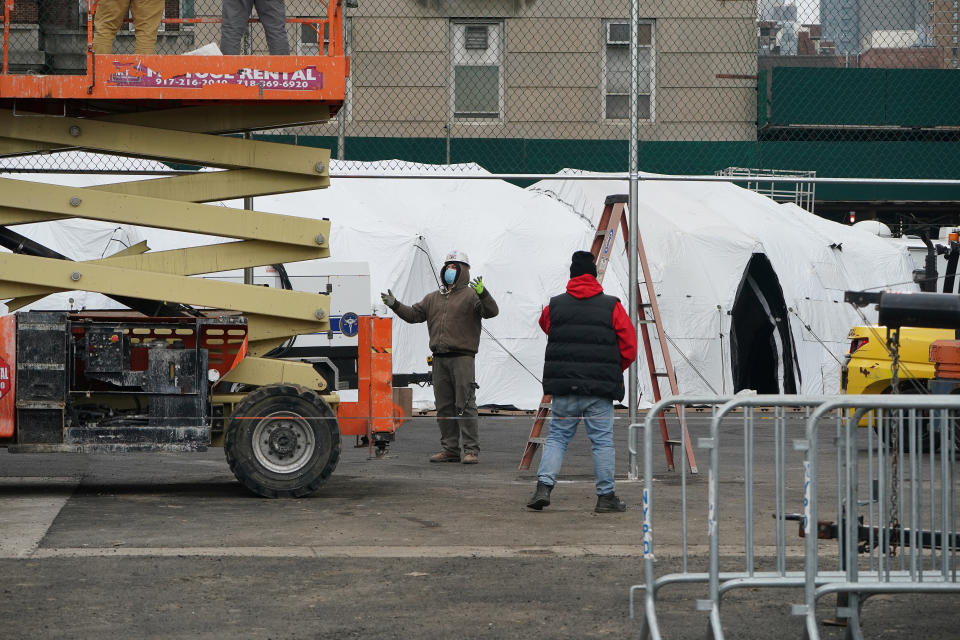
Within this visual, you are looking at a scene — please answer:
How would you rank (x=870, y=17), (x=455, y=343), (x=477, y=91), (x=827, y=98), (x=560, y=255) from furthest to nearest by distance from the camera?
(x=827, y=98) < (x=560, y=255) < (x=477, y=91) < (x=455, y=343) < (x=870, y=17)

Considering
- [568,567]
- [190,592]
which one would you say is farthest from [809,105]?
[190,592]

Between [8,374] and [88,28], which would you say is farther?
[88,28]

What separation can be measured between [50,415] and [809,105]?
14279mm

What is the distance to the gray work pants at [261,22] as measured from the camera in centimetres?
1020

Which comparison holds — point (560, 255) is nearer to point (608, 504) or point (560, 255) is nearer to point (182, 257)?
point (182, 257)

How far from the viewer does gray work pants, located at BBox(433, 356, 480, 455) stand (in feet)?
41.1

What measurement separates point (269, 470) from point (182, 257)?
1.71m

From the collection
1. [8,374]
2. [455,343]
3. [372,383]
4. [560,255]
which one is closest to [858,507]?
[372,383]

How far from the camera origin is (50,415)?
9297 mm

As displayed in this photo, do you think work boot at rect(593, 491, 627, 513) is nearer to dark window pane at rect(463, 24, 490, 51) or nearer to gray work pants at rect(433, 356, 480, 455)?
gray work pants at rect(433, 356, 480, 455)

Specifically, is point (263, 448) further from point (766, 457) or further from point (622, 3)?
point (622, 3)

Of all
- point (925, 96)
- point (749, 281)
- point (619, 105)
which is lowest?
point (749, 281)

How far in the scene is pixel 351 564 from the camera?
7043 mm

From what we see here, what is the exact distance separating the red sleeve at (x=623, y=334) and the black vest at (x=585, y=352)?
39 millimetres
